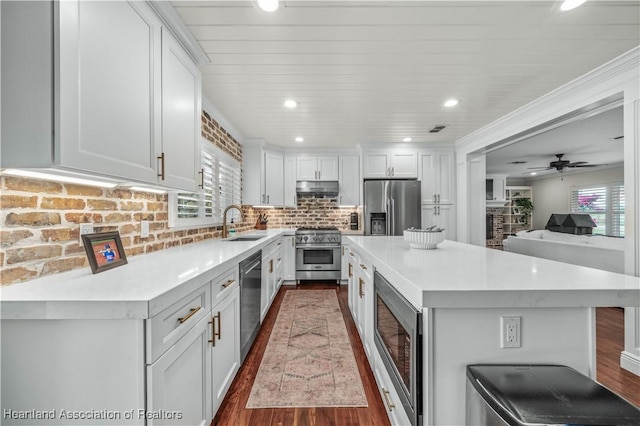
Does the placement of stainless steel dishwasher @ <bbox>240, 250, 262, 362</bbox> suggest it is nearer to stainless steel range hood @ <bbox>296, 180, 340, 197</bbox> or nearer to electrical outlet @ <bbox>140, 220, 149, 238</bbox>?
electrical outlet @ <bbox>140, 220, 149, 238</bbox>

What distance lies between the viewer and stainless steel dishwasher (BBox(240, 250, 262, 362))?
6.89ft

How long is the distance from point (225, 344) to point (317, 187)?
3499 mm

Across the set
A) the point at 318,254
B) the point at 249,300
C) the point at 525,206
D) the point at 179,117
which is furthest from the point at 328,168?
the point at 525,206

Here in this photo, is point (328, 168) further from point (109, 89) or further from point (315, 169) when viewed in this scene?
point (109, 89)

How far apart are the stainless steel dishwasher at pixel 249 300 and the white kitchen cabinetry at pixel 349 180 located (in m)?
2.65

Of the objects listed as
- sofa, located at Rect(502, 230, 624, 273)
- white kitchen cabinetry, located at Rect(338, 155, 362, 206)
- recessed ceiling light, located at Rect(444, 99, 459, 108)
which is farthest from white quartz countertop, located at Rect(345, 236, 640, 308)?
white kitchen cabinetry, located at Rect(338, 155, 362, 206)

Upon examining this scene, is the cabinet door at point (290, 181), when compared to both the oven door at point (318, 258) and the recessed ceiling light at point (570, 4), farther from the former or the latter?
the recessed ceiling light at point (570, 4)

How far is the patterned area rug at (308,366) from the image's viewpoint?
5.99ft

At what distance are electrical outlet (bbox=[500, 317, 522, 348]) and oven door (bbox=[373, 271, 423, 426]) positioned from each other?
302 mm

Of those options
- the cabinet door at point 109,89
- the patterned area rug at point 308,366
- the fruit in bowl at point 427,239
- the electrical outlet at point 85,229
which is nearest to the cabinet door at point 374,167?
the patterned area rug at point 308,366

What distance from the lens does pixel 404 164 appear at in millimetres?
4832

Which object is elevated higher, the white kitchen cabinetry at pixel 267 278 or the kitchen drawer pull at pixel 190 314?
the kitchen drawer pull at pixel 190 314

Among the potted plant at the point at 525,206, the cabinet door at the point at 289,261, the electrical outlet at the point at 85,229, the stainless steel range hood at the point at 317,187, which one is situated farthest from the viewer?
the potted plant at the point at 525,206

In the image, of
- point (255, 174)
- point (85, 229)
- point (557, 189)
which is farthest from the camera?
point (557, 189)
